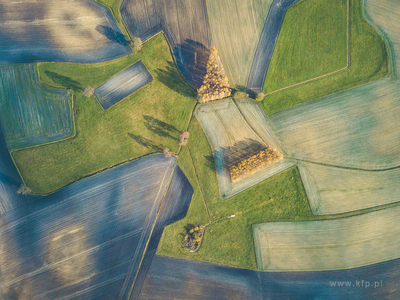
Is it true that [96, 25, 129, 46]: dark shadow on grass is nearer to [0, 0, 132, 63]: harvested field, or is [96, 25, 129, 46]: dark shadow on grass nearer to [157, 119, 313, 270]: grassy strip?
[0, 0, 132, 63]: harvested field

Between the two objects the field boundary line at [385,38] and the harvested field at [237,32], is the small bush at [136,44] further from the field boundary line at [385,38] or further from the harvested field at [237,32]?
the field boundary line at [385,38]

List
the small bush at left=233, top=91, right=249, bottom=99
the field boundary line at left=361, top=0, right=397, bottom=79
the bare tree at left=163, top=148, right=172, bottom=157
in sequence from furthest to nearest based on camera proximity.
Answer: the field boundary line at left=361, top=0, right=397, bottom=79
the small bush at left=233, top=91, right=249, bottom=99
the bare tree at left=163, top=148, right=172, bottom=157

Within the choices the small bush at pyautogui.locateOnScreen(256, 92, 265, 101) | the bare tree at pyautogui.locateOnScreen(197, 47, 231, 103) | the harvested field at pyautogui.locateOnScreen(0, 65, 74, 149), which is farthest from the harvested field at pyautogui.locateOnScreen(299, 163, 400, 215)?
the harvested field at pyautogui.locateOnScreen(0, 65, 74, 149)

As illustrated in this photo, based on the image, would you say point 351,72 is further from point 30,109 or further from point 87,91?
point 30,109

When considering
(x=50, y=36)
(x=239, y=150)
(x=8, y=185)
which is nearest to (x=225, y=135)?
(x=239, y=150)

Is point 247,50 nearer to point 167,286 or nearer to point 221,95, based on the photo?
point 221,95

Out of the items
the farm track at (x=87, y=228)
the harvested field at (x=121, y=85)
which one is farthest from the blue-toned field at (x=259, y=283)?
the harvested field at (x=121, y=85)

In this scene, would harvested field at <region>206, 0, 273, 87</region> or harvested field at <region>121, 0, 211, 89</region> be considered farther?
harvested field at <region>121, 0, 211, 89</region>

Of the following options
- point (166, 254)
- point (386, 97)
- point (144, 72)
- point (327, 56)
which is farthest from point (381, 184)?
point (144, 72)
